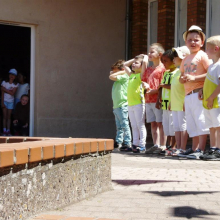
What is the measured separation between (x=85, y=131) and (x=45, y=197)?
10.1 m

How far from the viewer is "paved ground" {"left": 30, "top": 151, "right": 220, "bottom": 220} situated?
3779mm

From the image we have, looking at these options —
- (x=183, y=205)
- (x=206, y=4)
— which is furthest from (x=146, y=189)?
(x=206, y=4)

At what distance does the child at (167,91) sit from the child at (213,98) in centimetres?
111

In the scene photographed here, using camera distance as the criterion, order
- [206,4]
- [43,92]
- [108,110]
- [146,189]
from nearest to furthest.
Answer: [146,189] < [206,4] < [43,92] < [108,110]

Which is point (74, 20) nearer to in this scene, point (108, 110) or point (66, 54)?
point (66, 54)

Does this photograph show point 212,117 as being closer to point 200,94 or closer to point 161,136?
point 200,94

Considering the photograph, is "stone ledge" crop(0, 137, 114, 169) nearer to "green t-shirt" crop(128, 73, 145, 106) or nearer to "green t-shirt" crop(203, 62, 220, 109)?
"green t-shirt" crop(203, 62, 220, 109)

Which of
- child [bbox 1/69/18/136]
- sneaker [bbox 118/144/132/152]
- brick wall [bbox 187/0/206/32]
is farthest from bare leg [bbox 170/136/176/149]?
child [bbox 1/69/18/136]

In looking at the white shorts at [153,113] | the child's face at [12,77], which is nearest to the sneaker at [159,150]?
the white shorts at [153,113]

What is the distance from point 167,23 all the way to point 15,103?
15.1 ft

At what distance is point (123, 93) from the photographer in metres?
10.4

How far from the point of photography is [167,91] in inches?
355

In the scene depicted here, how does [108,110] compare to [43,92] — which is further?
[108,110]

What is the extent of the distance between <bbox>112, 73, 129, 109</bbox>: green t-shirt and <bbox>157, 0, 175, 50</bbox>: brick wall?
276 centimetres
